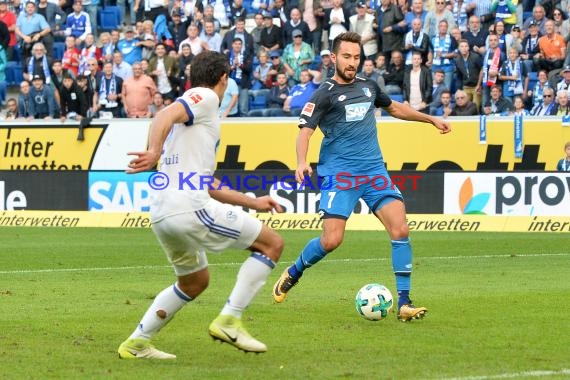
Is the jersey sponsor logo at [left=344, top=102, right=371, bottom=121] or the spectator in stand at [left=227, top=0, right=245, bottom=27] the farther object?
the spectator in stand at [left=227, top=0, right=245, bottom=27]

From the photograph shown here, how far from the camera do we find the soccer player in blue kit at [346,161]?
1112 centimetres

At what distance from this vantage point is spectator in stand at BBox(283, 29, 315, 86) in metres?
27.6

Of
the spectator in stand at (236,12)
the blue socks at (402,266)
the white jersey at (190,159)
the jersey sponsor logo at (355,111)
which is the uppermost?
the white jersey at (190,159)

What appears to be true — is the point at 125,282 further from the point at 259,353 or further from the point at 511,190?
the point at 511,190

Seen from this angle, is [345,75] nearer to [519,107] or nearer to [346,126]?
[346,126]

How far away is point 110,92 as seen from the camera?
93.1 feet

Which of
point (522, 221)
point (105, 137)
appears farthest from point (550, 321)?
point (105, 137)

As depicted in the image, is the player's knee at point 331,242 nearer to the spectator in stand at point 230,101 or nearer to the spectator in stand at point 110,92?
the spectator in stand at point 230,101

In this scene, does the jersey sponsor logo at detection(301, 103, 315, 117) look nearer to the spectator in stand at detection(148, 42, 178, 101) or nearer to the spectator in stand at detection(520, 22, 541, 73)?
the spectator in stand at detection(520, 22, 541, 73)

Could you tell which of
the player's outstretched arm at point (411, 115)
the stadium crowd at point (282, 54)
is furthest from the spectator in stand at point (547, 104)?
the player's outstretched arm at point (411, 115)

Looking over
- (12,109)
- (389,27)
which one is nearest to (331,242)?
(389,27)

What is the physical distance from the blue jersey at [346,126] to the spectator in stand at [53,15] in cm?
2122

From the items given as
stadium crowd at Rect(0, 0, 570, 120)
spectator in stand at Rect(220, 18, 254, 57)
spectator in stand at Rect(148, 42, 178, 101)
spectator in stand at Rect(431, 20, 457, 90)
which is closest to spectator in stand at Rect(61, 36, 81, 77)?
stadium crowd at Rect(0, 0, 570, 120)

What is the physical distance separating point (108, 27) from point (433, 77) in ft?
34.0
